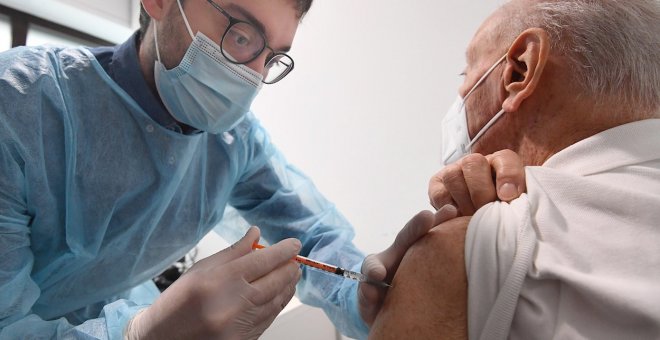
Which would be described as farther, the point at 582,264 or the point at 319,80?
the point at 319,80

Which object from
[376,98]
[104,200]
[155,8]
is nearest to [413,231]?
[104,200]

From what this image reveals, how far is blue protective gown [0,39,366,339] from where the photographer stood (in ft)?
2.71

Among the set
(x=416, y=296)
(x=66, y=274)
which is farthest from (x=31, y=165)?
(x=416, y=296)

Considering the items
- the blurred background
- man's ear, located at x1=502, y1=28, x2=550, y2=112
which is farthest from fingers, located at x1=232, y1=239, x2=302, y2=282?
the blurred background

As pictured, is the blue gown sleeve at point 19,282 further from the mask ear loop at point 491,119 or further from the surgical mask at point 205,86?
the mask ear loop at point 491,119

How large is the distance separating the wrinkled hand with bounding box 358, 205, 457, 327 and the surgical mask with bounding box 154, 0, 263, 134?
59 cm

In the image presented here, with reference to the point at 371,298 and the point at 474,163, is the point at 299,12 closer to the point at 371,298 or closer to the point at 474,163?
the point at 474,163

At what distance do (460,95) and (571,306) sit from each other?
53 centimetres

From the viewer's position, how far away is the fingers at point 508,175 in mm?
614

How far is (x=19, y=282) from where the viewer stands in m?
0.81

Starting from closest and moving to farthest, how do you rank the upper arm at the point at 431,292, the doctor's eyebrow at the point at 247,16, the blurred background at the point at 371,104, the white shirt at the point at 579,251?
1. the white shirt at the point at 579,251
2. the upper arm at the point at 431,292
3. the doctor's eyebrow at the point at 247,16
4. the blurred background at the point at 371,104

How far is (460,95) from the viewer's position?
2.81 ft

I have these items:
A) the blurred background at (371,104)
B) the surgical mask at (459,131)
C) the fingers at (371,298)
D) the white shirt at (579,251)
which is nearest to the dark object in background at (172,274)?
the blurred background at (371,104)

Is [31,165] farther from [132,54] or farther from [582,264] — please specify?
[582,264]
